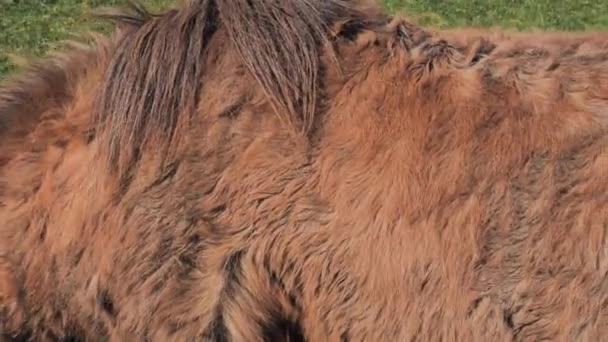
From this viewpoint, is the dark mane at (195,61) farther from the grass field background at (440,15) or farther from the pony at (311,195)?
the grass field background at (440,15)

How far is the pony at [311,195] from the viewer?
8.36 feet

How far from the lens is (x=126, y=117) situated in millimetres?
2660

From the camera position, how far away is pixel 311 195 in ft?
8.51

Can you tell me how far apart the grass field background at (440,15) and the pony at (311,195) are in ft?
16.3

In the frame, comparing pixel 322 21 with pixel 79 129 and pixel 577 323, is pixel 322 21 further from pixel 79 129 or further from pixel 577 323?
pixel 577 323

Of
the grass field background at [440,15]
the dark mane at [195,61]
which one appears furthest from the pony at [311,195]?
the grass field background at [440,15]

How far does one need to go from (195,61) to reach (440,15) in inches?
277

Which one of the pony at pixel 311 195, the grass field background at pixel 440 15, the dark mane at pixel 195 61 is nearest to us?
the pony at pixel 311 195

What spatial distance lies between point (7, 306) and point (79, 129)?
1.75ft

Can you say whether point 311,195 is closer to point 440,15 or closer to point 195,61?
point 195,61

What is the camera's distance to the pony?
2.55 meters

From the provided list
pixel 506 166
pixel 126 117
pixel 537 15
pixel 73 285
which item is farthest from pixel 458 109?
pixel 537 15

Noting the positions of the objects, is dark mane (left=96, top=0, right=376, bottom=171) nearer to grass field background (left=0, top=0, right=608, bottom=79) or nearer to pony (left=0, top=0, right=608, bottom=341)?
pony (left=0, top=0, right=608, bottom=341)

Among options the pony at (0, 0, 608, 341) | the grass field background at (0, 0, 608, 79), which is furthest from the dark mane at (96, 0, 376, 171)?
the grass field background at (0, 0, 608, 79)
